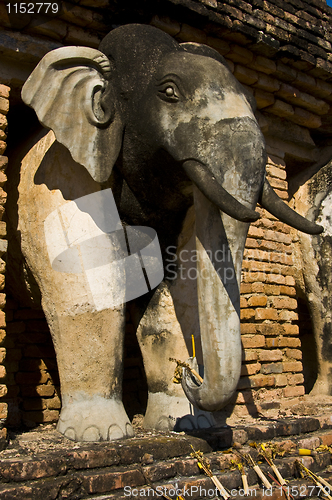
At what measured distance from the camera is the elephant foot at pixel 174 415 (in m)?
2.93

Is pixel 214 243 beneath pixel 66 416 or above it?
above

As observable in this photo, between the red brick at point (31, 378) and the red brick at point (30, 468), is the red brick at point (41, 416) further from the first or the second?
the red brick at point (30, 468)

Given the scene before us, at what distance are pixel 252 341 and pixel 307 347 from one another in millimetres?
1661

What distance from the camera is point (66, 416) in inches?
100

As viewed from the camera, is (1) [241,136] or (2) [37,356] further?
(2) [37,356]

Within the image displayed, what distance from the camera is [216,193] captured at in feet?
7.45

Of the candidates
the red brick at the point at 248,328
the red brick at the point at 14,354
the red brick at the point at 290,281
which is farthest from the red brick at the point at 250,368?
the red brick at the point at 14,354

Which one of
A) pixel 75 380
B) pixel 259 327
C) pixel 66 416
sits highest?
pixel 259 327

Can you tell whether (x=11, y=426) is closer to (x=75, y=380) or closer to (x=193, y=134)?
(x=75, y=380)

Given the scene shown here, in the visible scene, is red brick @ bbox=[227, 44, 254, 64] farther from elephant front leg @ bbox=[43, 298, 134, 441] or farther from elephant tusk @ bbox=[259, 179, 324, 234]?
elephant front leg @ bbox=[43, 298, 134, 441]

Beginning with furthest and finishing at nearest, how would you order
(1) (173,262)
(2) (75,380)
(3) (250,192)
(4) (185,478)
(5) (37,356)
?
(5) (37,356)
(1) (173,262)
(2) (75,380)
(3) (250,192)
(4) (185,478)

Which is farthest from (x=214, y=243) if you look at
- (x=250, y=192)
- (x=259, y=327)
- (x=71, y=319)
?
(x=259, y=327)

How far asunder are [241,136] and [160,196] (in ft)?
2.22

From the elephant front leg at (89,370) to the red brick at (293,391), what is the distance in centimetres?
180
